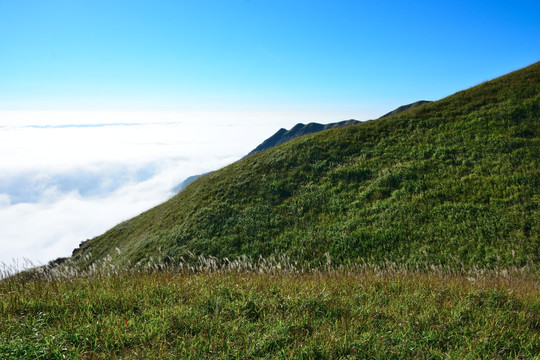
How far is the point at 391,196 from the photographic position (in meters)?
20.1

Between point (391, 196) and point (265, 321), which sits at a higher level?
point (265, 321)

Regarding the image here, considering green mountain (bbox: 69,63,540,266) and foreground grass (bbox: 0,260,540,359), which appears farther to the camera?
green mountain (bbox: 69,63,540,266)

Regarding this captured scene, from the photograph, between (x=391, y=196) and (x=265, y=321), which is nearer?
(x=265, y=321)

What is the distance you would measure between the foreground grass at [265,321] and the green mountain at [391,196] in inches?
195

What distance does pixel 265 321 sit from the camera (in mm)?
4500

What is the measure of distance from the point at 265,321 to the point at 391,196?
17.9m

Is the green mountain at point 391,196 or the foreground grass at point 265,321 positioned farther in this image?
the green mountain at point 391,196

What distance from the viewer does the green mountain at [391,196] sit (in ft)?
50.1

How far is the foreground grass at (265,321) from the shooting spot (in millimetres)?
3797

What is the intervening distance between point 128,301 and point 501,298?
708 centimetres

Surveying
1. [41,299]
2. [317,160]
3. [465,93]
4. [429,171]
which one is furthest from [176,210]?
[465,93]

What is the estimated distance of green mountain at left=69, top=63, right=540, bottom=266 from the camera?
50.1ft

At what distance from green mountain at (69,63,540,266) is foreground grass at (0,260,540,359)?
4954 mm

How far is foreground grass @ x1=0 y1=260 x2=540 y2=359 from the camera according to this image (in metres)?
3.80
